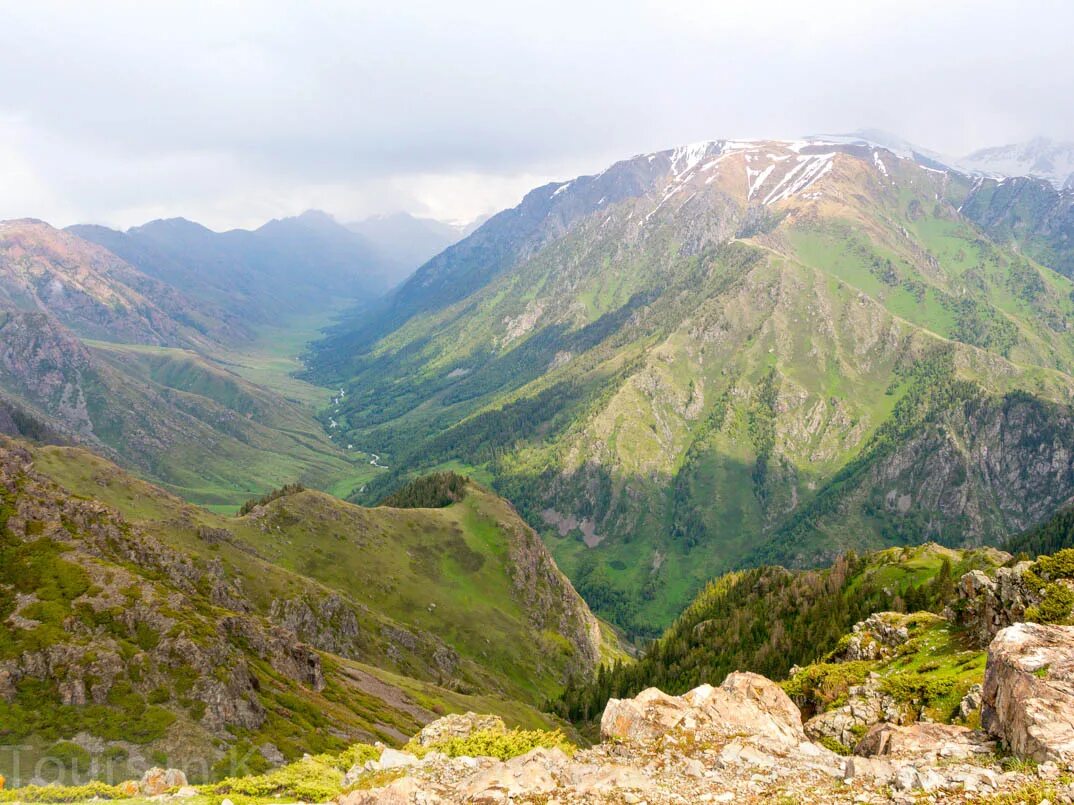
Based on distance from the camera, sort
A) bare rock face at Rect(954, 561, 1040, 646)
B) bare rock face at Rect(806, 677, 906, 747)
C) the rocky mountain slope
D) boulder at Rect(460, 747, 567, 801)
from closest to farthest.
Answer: the rocky mountain slope < boulder at Rect(460, 747, 567, 801) < bare rock face at Rect(806, 677, 906, 747) < bare rock face at Rect(954, 561, 1040, 646)

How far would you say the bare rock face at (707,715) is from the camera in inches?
1238

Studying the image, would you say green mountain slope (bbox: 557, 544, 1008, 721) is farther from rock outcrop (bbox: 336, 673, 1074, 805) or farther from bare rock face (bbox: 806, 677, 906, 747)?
rock outcrop (bbox: 336, 673, 1074, 805)

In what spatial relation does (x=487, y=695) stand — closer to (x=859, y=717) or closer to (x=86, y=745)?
(x=86, y=745)

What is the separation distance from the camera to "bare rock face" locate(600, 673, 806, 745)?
3144 centimetres

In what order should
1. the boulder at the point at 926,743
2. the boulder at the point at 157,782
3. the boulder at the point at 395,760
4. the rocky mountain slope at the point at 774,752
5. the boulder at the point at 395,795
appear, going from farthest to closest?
the boulder at the point at 157,782 → the boulder at the point at 395,760 → the boulder at the point at 926,743 → the boulder at the point at 395,795 → the rocky mountain slope at the point at 774,752

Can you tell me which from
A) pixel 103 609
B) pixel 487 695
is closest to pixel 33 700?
pixel 103 609

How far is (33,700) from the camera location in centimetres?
6419

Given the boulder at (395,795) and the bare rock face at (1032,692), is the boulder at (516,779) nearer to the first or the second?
the boulder at (395,795)

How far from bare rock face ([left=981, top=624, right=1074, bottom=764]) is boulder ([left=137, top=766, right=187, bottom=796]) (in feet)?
128

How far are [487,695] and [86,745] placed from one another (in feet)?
347

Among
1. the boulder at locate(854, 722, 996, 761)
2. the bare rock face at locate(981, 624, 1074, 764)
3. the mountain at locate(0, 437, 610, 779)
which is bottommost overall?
the mountain at locate(0, 437, 610, 779)

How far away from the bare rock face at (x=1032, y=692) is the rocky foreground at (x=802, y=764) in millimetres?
48

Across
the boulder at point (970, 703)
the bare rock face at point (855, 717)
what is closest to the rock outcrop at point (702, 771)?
the boulder at point (970, 703)

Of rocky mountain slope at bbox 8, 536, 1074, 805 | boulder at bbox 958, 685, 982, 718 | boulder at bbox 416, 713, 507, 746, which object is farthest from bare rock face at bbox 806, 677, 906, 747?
boulder at bbox 416, 713, 507, 746
